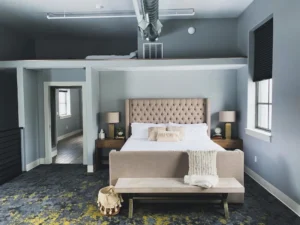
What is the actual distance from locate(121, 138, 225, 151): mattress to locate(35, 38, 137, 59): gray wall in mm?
3650

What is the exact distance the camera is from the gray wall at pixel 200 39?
556 centimetres

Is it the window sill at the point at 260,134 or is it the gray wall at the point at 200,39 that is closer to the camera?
the window sill at the point at 260,134

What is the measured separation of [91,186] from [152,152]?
153 cm

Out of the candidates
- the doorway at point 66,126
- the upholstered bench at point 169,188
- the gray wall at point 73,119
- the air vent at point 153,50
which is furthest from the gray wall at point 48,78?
the gray wall at point 73,119

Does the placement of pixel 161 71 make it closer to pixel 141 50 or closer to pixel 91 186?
pixel 141 50

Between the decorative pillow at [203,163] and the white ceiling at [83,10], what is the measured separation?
2860 mm

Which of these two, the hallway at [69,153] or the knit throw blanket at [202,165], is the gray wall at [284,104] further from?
the hallway at [69,153]

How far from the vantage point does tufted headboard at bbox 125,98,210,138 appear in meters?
5.59

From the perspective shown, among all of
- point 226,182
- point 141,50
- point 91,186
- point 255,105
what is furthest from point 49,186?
point 255,105

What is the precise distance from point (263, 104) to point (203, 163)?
2101mm

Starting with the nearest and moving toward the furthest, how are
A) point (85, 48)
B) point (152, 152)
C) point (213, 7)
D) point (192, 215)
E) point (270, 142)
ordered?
1. point (192, 215)
2. point (152, 152)
3. point (270, 142)
4. point (213, 7)
5. point (85, 48)

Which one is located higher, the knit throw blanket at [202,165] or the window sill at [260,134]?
the window sill at [260,134]

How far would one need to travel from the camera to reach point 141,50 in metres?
5.63

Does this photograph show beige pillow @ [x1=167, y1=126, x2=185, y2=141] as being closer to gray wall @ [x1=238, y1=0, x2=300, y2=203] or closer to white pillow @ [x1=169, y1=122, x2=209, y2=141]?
white pillow @ [x1=169, y1=122, x2=209, y2=141]
